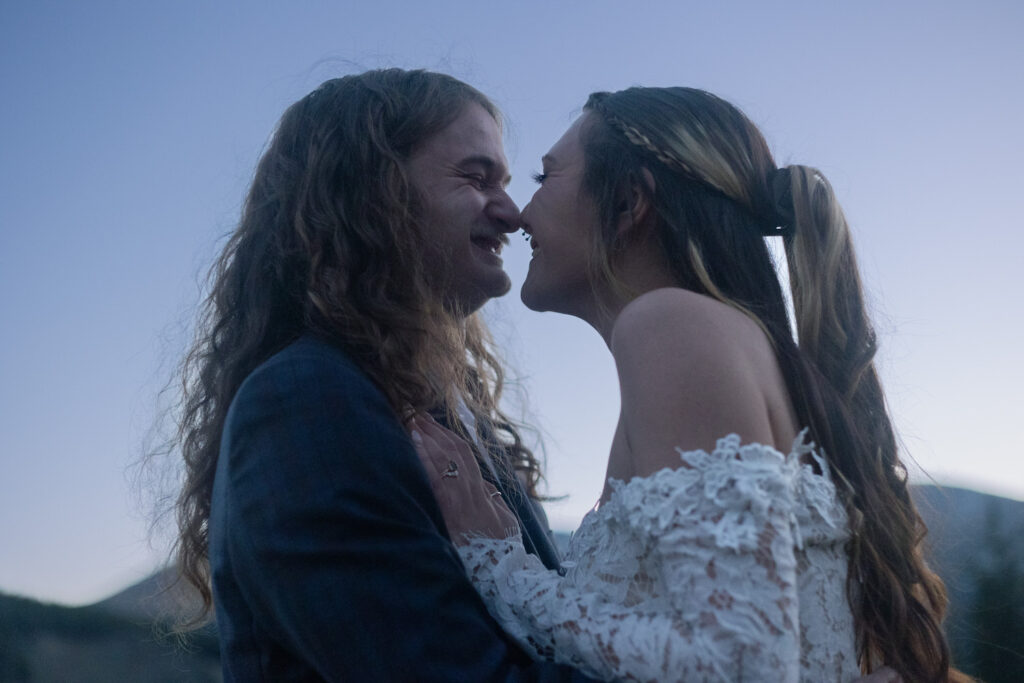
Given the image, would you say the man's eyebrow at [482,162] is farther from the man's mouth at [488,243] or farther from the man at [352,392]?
the man's mouth at [488,243]

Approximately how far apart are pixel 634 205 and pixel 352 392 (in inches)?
46.7

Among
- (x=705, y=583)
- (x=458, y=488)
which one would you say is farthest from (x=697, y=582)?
(x=458, y=488)

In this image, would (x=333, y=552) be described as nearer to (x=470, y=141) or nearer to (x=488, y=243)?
(x=488, y=243)

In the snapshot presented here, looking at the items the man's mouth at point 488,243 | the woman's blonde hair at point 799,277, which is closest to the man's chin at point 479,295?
the man's mouth at point 488,243

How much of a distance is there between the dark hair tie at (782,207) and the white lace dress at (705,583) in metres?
0.78

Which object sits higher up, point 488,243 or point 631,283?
point 488,243

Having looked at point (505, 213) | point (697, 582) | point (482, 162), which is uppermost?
point (482, 162)

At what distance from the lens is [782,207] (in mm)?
2609

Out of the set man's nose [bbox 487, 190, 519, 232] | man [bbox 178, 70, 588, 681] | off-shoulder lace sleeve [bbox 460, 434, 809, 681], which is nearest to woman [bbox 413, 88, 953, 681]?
off-shoulder lace sleeve [bbox 460, 434, 809, 681]

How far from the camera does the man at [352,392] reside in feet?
5.91

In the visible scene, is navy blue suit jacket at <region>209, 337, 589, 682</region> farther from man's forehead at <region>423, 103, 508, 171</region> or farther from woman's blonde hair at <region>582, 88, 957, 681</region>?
man's forehead at <region>423, 103, 508, 171</region>

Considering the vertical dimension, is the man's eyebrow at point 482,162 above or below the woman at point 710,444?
above

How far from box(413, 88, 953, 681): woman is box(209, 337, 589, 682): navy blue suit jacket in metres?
0.30

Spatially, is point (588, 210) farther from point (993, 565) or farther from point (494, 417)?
point (993, 565)
